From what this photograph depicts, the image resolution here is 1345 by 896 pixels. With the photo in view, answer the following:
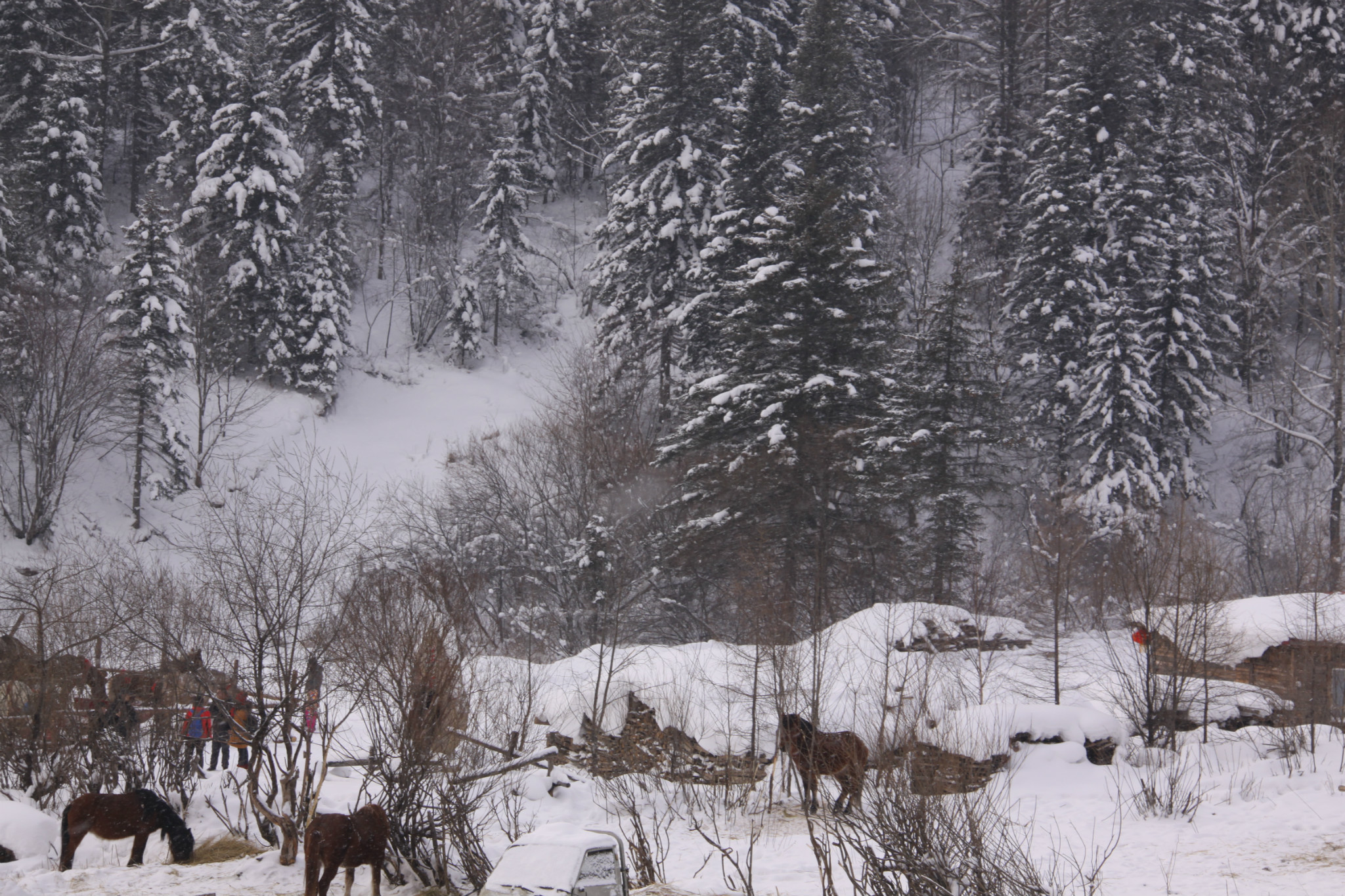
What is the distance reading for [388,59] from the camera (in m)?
45.2

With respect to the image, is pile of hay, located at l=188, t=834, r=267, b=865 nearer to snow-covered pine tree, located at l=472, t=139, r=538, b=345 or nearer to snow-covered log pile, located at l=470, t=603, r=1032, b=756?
snow-covered log pile, located at l=470, t=603, r=1032, b=756

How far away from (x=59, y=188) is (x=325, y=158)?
28.0 ft

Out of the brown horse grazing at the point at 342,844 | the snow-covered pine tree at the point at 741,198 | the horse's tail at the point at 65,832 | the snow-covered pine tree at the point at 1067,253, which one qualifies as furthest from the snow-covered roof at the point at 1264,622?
the horse's tail at the point at 65,832

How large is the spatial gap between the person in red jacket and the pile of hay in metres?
1.55

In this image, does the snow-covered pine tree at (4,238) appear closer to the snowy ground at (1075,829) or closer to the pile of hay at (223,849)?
→ the snowy ground at (1075,829)

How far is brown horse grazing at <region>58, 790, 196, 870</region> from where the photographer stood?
10461mm

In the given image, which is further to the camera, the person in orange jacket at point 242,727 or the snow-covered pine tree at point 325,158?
the snow-covered pine tree at point 325,158

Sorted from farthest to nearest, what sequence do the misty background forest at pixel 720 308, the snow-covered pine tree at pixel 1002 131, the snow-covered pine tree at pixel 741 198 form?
the snow-covered pine tree at pixel 1002 131 < the snow-covered pine tree at pixel 741 198 < the misty background forest at pixel 720 308

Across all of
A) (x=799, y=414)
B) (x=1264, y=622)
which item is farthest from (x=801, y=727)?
(x=799, y=414)

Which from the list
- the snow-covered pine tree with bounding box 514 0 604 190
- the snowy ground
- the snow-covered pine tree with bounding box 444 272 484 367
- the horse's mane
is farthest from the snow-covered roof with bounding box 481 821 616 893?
the snow-covered pine tree with bounding box 514 0 604 190

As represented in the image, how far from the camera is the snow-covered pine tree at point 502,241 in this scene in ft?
125

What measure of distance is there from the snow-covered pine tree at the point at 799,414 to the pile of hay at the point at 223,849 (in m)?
12.6

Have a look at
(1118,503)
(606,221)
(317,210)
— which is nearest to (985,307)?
(1118,503)

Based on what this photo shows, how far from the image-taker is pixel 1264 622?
1825 centimetres
